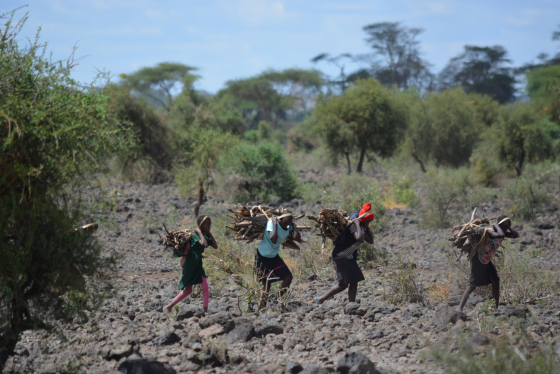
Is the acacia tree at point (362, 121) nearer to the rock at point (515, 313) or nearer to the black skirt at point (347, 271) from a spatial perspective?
the black skirt at point (347, 271)

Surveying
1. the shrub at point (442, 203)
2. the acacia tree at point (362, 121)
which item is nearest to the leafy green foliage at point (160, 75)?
the acacia tree at point (362, 121)

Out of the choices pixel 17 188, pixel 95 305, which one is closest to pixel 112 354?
pixel 95 305

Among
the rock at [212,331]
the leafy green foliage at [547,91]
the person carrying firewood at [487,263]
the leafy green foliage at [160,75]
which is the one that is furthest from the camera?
the leafy green foliage at [160,75]

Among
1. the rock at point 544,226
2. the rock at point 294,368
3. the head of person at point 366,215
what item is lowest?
the rock at point 544,226

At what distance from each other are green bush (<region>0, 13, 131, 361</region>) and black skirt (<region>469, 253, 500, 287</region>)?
4.35 metres

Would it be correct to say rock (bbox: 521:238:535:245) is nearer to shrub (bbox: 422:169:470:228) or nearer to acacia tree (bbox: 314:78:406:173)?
shrub (bbox: 422:169:470:228)

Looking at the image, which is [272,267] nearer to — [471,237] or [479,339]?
[471,237]

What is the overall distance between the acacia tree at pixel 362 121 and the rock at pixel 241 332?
60.6 feet

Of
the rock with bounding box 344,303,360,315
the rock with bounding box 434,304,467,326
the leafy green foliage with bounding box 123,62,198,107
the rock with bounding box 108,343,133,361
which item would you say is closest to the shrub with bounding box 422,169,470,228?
the rock with bounding box 344,303,360,315

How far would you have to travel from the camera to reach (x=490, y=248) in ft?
19.5

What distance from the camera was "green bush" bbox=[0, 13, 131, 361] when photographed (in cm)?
384

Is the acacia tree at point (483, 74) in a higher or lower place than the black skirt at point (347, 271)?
higher

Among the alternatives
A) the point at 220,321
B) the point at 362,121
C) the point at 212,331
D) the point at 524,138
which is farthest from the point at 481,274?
the point at 362,121

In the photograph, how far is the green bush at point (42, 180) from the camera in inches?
151
